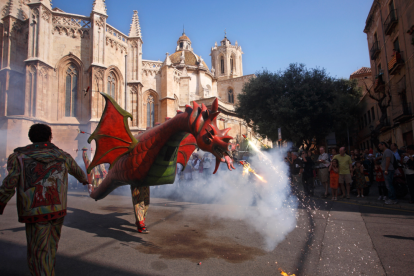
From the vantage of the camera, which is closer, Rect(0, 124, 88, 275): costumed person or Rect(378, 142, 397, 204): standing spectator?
Rect(0, 124, 88, 275): costumed person

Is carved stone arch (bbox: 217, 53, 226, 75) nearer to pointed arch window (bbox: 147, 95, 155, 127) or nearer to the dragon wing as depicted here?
pointed arch window (bbox: 147, 95, 155, 127)

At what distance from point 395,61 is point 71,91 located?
82.6ft

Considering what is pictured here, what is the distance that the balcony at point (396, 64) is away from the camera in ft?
53.1

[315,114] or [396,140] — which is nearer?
[396,140]

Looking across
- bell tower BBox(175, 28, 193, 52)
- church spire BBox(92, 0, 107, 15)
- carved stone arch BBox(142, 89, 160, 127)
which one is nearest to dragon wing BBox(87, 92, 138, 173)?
church spire BBox(92, 0, 107, 15)

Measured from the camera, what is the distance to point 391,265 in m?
3.10

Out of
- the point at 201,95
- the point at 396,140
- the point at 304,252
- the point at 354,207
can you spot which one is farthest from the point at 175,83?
the point at 304,252

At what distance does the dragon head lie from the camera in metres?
3.22

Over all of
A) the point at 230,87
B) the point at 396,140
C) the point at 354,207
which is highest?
the point at 230,87

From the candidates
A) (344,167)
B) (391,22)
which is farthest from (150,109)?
(391,22)

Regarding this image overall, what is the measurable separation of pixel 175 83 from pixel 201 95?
8458mm

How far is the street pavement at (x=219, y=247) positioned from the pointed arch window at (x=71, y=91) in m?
16.6

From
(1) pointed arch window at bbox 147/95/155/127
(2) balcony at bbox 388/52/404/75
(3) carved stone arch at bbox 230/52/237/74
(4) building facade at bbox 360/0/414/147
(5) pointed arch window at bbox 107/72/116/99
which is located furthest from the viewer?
(3) carved stone arch at bbox 230/52/237/74

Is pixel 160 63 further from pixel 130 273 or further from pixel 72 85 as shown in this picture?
pixel 130 273
